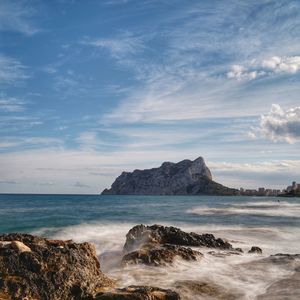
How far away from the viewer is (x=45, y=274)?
9469 mm

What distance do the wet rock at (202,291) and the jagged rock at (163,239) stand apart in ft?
21.0

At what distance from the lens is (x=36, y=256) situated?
9.77 meters

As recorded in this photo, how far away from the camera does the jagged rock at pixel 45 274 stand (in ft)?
29.5

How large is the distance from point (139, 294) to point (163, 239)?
10.9m

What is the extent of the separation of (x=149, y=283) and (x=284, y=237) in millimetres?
17948

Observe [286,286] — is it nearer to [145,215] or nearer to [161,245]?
[161,245]

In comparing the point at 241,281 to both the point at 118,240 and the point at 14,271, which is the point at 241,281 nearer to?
the point at 14,271

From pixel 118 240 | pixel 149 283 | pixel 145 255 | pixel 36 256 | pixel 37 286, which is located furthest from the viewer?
pixel 118 240

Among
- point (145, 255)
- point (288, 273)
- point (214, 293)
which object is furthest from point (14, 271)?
point (288, 273)

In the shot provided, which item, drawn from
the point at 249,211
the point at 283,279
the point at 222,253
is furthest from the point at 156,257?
the point at 249,211

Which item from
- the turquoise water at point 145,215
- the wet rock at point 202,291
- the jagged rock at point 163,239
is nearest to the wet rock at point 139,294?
the wet rock at point 202,291

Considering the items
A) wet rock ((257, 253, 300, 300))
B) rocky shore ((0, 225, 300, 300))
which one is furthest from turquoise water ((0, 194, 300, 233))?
rocky shore ((0, 225, 300, 300))

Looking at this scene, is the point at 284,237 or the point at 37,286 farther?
the point at 284,237

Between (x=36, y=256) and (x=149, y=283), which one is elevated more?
(x=36, y=256)
